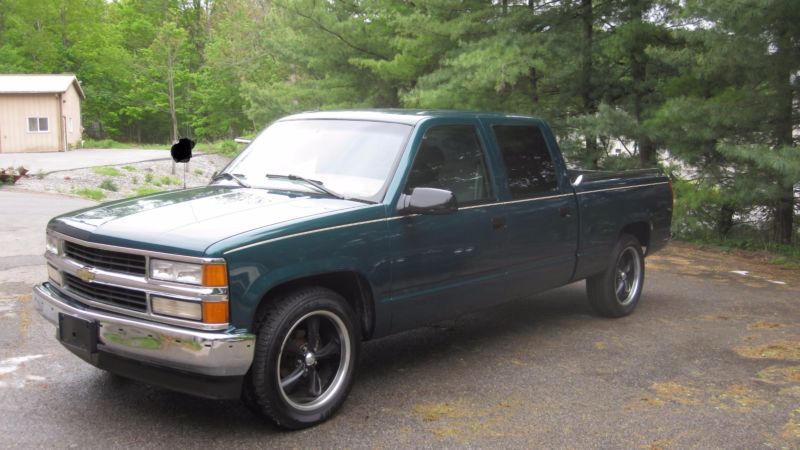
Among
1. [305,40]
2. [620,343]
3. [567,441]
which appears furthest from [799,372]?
[305,40]

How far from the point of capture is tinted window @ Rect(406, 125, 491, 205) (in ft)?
16.6

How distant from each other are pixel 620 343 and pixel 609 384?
1.15 meters

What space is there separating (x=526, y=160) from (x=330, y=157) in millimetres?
1734

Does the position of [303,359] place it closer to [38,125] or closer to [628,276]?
[628,276]

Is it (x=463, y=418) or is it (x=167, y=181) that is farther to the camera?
(x=167, y=181)

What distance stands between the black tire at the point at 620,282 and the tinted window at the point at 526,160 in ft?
3.98

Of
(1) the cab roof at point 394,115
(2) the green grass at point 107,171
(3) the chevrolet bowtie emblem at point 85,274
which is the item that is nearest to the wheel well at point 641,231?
(1) the cab roof at point 394,115

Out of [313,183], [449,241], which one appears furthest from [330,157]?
[449,241]

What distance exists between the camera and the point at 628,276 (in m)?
7.34

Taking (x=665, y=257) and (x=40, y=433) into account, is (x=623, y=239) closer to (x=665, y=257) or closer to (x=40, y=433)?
(x=665, y=257)

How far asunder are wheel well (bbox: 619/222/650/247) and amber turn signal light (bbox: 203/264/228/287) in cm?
462

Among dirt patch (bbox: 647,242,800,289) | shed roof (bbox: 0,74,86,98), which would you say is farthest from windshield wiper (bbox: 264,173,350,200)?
shed roof (bbox: 0,74,86,98)

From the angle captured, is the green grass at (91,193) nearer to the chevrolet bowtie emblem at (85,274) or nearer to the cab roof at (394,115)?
the cab roof at (394,115)

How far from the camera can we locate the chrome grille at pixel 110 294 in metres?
3.94
